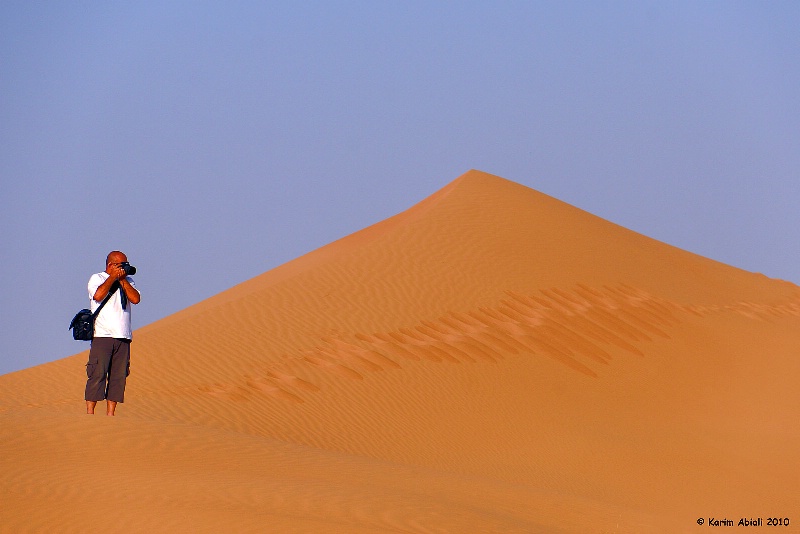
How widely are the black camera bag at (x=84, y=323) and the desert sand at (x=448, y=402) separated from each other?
85cm

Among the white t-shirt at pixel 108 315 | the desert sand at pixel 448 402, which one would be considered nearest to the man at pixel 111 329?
the white t-shirt at pixel 108 315

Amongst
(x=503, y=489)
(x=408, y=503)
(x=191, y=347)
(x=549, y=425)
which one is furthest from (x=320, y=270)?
(x=408, y=503)

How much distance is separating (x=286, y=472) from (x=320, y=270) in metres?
13.4

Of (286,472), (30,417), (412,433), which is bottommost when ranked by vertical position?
(286,472)

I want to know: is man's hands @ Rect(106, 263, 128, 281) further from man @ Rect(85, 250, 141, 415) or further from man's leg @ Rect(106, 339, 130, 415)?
man's leg @ Rect(106, 339, 130, 415)

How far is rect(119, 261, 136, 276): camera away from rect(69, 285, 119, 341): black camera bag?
228 mm

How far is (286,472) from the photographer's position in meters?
9.97

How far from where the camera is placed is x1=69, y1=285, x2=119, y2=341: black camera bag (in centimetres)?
1009

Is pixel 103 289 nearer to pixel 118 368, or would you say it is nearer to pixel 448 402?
pixel 118 368

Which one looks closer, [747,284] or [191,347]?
[191,347]

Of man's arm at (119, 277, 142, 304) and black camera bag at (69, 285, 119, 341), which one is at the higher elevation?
man's arm at (119, 277, 142, 304)

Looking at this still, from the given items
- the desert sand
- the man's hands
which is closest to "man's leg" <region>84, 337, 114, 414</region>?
the desert sand

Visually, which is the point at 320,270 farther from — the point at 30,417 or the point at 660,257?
the point at 30,417

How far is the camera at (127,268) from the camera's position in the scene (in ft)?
33.8
